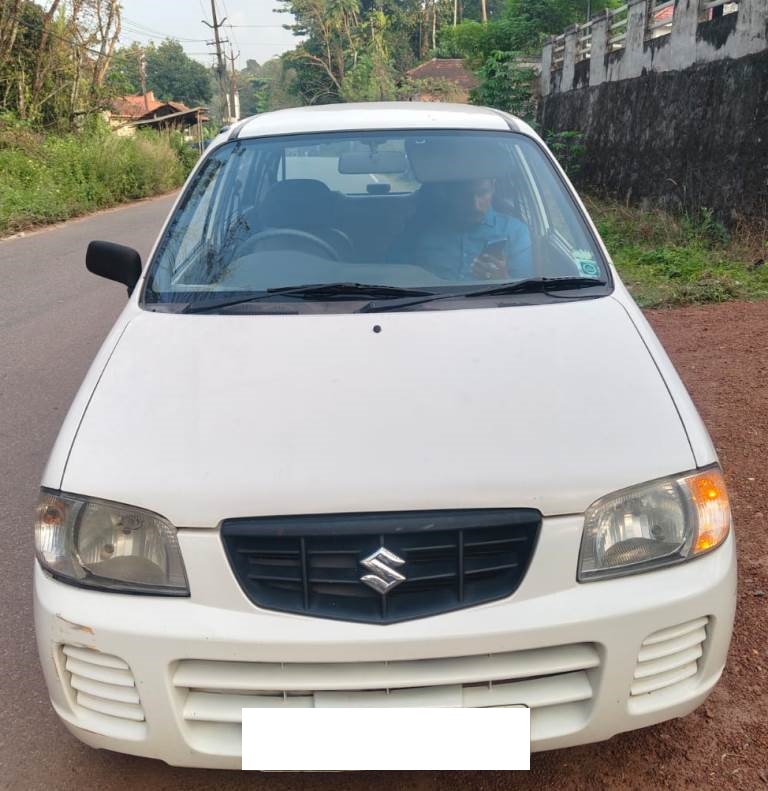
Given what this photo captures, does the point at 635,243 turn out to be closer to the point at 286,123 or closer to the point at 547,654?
the point at 286,123

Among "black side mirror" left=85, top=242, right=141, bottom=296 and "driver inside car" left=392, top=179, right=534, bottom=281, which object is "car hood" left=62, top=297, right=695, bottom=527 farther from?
"black side mirror" left=85, top=242, right=141, bottom=296

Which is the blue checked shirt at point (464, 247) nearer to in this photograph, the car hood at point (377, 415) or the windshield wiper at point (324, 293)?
the windshield wiper at point (324, 293)

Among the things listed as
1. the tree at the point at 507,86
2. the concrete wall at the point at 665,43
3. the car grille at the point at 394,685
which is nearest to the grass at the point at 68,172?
the tree at the point at 507,86

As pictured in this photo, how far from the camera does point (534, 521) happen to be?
1854 millimetres

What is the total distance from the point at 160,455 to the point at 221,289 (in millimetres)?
917

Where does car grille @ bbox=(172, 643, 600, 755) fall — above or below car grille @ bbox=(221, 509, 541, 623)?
below

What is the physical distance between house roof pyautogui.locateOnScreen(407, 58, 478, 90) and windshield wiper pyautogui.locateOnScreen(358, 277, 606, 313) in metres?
48.8

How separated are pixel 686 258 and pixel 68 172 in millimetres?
14208

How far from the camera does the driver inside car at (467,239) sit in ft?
9.34

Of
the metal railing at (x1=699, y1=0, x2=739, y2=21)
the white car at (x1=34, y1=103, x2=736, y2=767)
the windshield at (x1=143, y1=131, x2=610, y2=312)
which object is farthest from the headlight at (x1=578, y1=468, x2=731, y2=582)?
the metal railing at (x1=699, y1=0, x2=739, y2=21)

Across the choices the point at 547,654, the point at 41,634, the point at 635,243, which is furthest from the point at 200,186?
the point at 635,243

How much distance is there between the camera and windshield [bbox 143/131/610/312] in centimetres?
276

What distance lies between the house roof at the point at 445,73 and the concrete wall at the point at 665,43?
33.3 m

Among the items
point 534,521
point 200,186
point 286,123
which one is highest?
point 286,123
